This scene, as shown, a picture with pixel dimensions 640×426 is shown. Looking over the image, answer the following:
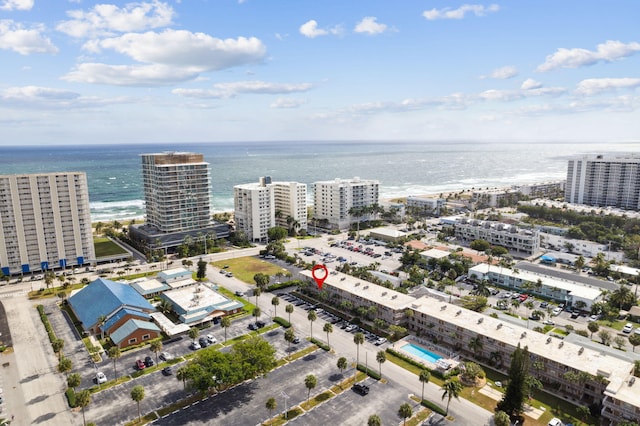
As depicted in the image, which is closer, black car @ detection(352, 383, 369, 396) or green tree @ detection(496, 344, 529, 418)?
green tree @ detection(496, 344, 529, 418)

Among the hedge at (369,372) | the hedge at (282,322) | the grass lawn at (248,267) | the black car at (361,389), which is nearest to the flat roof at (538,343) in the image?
the hedge at (369,372)

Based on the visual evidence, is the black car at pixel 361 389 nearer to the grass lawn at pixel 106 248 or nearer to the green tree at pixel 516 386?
the green tree at pixel 516 386

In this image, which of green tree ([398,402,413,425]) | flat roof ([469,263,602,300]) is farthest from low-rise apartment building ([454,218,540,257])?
green tree ([398,402,413,425])

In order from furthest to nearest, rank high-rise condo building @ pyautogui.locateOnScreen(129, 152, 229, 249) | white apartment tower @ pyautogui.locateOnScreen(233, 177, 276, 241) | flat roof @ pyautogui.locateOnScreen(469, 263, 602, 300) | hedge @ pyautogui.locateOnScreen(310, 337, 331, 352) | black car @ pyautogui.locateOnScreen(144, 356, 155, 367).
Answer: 1. white apartment tower @ pyautogui.locateOnScreen(233, 177, 276, 241)
2. high-rise condo building @ pyautogui.locateOnScreen(129, 152, 229, 249)
3. flat roof @ pyautogui.locateOnScreen(469, 263, 602, 300)
4. hedge @ pyautogui.locateOnScreen(310, 337, 331, 352)
5. black car @ pyautogui.locateOnScreen(144, 356, 155, 367)

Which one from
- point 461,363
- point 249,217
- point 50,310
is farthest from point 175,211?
point 461,363

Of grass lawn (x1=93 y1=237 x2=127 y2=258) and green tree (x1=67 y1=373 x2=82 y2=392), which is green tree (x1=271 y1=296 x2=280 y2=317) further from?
grass lawn (x1=93 y1=237 x2=127 y2=258)

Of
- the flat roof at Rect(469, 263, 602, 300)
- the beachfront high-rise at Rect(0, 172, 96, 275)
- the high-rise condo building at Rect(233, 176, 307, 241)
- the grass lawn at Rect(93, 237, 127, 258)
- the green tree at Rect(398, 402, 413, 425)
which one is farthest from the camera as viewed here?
the high-rise condo building at Rect(233, 176, 307, 241)

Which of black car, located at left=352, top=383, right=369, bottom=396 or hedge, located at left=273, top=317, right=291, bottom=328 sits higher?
hedge, located at left=273, top=317, right=291, bottom=328

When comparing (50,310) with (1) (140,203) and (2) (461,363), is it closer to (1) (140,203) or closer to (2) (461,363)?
(2) (461,363)
